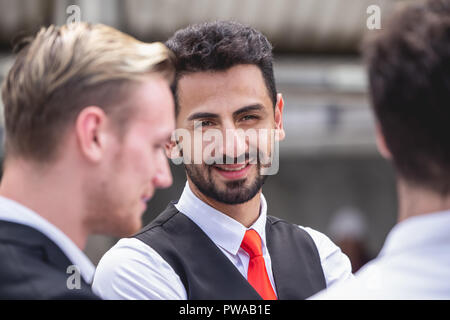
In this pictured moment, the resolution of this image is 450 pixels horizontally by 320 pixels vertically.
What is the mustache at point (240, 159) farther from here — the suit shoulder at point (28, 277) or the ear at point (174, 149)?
the suit shoulder at point (28, 277)

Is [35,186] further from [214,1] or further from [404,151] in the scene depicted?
[214,1]

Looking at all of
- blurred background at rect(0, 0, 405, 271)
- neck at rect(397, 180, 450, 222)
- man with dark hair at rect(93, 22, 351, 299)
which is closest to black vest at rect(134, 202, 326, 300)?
man with dark hair at rect(93, 22, 351, 299)

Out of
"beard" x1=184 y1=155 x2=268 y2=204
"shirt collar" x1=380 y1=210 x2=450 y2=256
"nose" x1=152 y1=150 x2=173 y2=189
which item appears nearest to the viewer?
"shirt collar" x1=380 y1=210 x2=450 y2=256

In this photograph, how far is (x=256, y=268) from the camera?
46.9 inches

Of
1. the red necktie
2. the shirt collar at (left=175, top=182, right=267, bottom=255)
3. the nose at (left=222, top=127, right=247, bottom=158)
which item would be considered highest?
the nose at (left=222, top=127, right=247, bottom=158)

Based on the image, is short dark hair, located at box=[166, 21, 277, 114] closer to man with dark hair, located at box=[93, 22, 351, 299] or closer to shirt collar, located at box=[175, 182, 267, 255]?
man with dark hair, located at box=[93, 22, 351, 299]

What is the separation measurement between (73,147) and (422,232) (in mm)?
523

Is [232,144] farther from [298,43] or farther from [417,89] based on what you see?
[298,43]

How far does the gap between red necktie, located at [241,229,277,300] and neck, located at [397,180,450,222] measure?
0.44 m

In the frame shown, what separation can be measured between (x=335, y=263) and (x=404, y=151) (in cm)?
56

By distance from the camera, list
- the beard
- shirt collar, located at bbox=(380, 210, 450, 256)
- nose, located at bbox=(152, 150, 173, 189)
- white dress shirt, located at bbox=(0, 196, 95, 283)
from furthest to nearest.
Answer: the beard → nose, located at bbox=(152, 150, 173, 189) → white dress shirt, located at bbox=(0, 196, 95, 283) → shirt collar, located at bbox=(380, 210, 450, 256)

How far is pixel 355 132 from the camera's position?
445cm

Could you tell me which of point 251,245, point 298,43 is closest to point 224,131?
point 251,245

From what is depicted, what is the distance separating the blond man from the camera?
858mm
